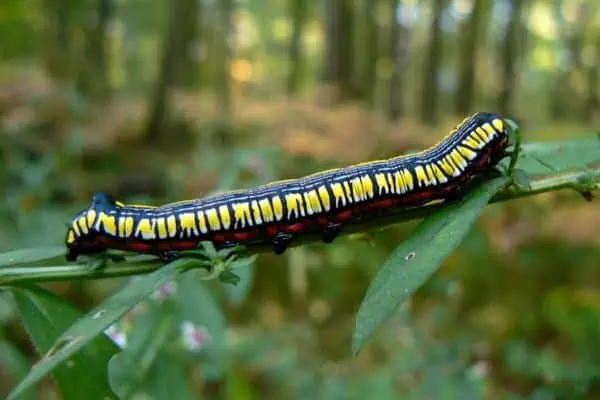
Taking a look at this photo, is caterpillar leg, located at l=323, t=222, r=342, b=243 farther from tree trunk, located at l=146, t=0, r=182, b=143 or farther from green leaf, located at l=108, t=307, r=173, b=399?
tree trunk, located at l=146, t=0, r=182, b=143

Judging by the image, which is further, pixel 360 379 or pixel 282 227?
pixel 360 379

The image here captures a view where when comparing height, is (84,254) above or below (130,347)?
above

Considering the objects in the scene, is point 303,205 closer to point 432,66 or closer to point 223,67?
point 223,67

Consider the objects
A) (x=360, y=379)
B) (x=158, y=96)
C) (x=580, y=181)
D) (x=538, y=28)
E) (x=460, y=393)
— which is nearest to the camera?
(x=580, y=181)

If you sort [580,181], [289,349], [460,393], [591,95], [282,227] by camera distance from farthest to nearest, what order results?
[591,95], [289,349], [460,393], [282,227], [580,181]

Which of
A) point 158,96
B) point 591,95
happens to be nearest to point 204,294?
point 158,96

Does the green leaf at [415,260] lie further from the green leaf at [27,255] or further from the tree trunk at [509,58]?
the tree trunk at [509,58]

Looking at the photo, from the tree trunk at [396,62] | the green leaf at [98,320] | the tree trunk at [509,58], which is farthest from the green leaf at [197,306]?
the tree trunk at [509,58]

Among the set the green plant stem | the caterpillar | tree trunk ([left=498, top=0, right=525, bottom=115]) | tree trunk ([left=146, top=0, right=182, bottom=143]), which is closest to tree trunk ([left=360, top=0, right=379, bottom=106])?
tree trunk ([left=498, top=0, right=525, bottom=115])

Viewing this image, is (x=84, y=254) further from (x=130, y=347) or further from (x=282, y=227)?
(x=130, y=347)
